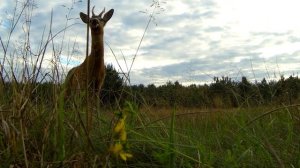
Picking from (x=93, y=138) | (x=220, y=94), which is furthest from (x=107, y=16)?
(x=93, y=138)

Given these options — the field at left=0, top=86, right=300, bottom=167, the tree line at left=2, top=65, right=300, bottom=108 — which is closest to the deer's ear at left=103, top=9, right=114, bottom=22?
the tree line at left=2, top=65, right=300, bottom=108

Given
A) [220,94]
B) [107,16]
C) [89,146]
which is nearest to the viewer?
[89,146]

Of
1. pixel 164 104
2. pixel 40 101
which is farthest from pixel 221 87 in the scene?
pixel 40 101

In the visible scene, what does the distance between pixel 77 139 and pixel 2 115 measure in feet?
1.40

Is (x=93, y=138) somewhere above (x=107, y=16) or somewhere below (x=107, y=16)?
below

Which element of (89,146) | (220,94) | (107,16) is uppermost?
(107,16)

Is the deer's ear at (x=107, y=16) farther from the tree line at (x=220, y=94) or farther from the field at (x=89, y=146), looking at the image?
the field at (x=89, y=146)

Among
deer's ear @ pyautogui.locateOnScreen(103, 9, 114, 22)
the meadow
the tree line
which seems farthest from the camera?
deer's ear @ pyautogui.locateOnScreen(103, 9, 114, 22)

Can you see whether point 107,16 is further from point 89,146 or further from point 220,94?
point 89,146

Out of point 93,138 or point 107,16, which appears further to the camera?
point 107,16

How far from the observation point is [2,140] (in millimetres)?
2387

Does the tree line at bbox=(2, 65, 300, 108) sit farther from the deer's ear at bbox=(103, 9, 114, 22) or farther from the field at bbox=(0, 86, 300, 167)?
the deer's ear at bbox=(103, 9, 114, 22)

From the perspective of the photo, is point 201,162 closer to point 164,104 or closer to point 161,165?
point 161,165

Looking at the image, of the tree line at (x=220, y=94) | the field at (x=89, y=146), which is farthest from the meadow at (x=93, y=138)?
the tree line at (x=220, y=94)
